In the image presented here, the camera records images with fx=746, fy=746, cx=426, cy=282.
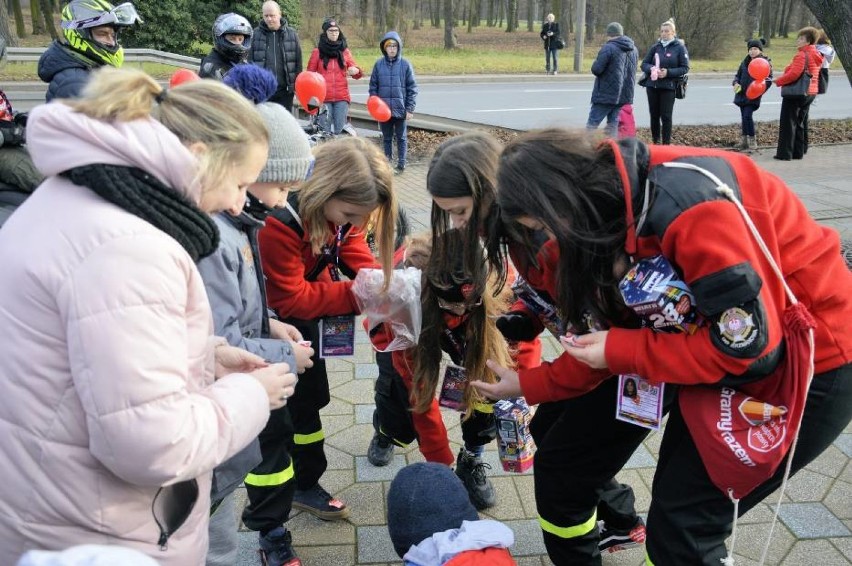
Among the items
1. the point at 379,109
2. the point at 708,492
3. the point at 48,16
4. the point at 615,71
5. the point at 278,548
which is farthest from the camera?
the point at 48,16

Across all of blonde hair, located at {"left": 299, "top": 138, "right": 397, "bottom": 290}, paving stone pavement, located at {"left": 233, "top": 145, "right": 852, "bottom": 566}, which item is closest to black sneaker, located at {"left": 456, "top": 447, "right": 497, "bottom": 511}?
paving stone pavement, located at {"left": 233, "top": 145, "right": 852, "bottom": 566}

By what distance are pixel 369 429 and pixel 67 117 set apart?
A: 2639 millimetres

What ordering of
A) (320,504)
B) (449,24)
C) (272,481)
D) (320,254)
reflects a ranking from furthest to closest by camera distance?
1. (449,24)
2. (320,504)
3. (320,254)
4. (272,481)

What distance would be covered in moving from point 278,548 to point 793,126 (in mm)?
10088

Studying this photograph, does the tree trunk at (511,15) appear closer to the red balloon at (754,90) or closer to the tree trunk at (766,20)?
the tree trunk at (766,20)

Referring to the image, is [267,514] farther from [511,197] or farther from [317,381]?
[511,197]

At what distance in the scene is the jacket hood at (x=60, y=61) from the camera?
537 cm

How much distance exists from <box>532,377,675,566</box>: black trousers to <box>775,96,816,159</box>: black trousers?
9.46m

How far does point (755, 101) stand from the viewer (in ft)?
35.5

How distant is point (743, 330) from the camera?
5.46 feet

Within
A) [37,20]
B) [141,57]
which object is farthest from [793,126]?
[37,20]

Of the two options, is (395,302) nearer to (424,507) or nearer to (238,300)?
(238,300)

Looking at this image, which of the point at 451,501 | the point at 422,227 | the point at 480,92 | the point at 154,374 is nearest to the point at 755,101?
the point at 422,227

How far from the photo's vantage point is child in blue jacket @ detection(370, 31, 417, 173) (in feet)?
32.7
